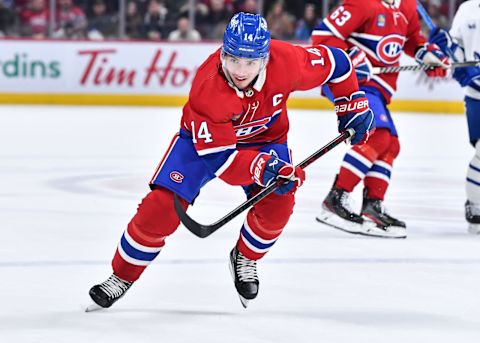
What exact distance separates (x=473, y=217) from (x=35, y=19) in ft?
24.0

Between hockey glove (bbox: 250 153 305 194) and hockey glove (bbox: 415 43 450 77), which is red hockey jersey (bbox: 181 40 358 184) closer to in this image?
hockey glove (bbox: 250 153 305 194)

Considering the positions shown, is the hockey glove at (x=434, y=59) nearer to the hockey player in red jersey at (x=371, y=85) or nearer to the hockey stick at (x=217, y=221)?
the hockey player in red jersey at (x=371, y=85)

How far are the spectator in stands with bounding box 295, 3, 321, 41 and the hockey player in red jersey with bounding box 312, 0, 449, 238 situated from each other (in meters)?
6.83

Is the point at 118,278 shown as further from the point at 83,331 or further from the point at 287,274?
the point at 287,274

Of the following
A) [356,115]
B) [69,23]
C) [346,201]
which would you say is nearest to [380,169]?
[346,201]

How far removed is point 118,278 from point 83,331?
29cm

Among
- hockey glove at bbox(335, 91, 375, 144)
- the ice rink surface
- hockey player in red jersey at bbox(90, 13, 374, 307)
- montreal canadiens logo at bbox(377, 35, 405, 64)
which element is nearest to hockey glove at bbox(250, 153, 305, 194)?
hockey player in red jersey at bbox(90, 13, 374, 307)

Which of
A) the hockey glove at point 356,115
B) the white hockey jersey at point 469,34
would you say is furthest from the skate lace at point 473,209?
the hockey glove at point 356,115

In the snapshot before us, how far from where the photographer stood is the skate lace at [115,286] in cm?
294

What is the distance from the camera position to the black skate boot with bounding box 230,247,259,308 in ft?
9.87

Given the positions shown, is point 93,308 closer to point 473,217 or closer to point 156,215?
point 156,215

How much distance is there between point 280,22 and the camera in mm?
11477

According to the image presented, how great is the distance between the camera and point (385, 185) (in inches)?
177

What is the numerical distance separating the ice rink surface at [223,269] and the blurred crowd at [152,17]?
4.54 m
